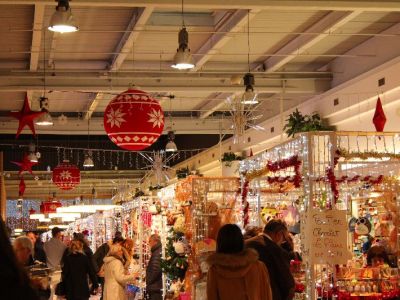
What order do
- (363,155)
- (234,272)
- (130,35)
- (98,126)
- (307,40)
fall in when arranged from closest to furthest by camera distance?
(234,272) → (363,155) → (130,35) → (307,40) → (98,126)

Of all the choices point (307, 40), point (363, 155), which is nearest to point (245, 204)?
point (363, 155)

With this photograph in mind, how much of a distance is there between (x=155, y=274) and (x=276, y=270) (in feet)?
20.1

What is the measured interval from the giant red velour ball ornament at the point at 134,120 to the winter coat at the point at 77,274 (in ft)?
11.9

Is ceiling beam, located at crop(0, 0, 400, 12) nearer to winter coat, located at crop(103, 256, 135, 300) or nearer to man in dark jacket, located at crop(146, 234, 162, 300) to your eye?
winter coat, located at crop(103, 256, 135, 300)

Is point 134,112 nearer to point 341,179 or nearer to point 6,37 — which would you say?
point 341,179

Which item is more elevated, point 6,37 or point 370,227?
point 6,37

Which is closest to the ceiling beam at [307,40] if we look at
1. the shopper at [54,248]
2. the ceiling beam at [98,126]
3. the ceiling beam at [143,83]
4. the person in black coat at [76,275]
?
the ceiling beam at [143,83]

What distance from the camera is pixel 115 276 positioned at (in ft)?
33.6

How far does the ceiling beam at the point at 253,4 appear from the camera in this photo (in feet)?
27.6

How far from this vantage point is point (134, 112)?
24.4 ft

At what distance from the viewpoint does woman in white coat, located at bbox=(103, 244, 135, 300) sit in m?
10.2

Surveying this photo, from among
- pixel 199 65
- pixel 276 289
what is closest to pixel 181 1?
pixel 276 289

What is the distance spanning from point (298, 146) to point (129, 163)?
19.5 m

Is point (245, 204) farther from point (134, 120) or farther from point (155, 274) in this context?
point (134, 120)
